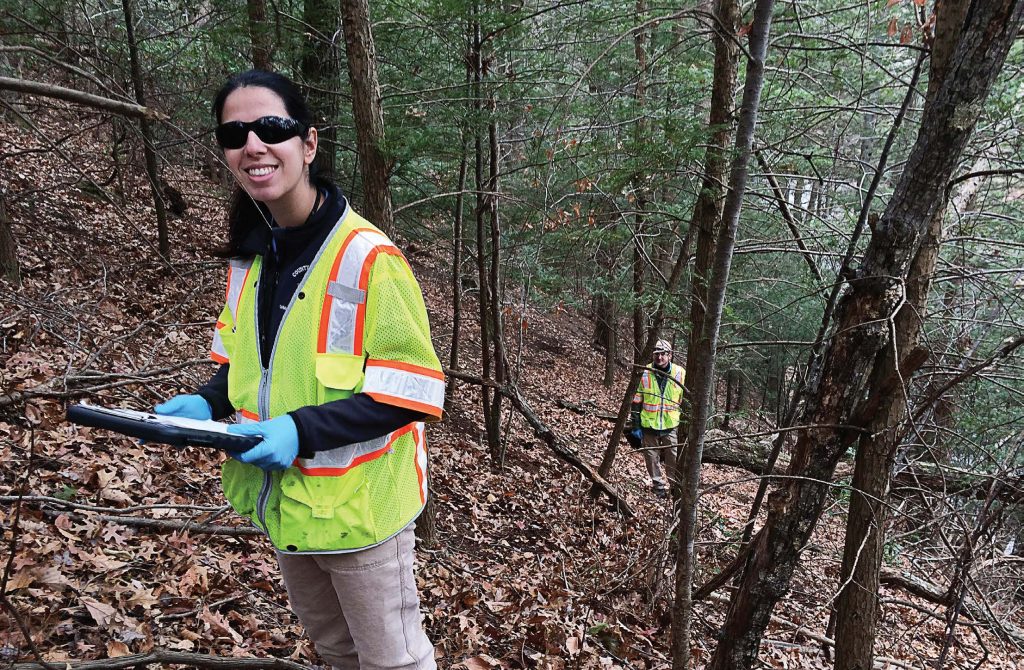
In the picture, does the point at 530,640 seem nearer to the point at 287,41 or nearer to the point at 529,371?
the point at 287,41

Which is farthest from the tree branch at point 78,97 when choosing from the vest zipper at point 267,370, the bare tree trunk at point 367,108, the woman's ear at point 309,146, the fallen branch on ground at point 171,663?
the bare tree trunk at point 367,108

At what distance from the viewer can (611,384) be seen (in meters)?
17.0

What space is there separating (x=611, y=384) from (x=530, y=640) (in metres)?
13.2

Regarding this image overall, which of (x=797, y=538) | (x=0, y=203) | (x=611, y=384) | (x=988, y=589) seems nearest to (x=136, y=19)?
(x=0, y=203)

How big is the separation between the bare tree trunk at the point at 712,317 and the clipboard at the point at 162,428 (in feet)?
7.62

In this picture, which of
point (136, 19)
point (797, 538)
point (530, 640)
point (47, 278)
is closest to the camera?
point (797, 538)

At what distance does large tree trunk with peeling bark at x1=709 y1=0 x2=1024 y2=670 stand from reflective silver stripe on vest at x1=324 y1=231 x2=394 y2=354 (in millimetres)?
2036

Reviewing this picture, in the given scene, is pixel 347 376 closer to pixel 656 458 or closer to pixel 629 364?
pixel 629 364

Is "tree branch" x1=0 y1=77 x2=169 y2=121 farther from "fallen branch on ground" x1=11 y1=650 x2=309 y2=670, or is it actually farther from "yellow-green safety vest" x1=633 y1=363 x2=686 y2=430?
"yellow-green safety vest" x1=633 y1=363 x2=686 y2=430

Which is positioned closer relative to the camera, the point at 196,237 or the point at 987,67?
the point at 987,67

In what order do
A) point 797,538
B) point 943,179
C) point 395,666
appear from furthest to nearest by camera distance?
point 797,538
point 943,179
point 395,666

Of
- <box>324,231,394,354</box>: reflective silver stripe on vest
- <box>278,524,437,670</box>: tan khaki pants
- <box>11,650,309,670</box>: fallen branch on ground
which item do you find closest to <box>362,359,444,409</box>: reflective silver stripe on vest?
<box>324,231,394,354</box>: reflective silver stripe on vest

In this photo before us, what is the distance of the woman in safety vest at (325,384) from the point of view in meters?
1.79

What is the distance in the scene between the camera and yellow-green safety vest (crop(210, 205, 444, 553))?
5.89 feet
